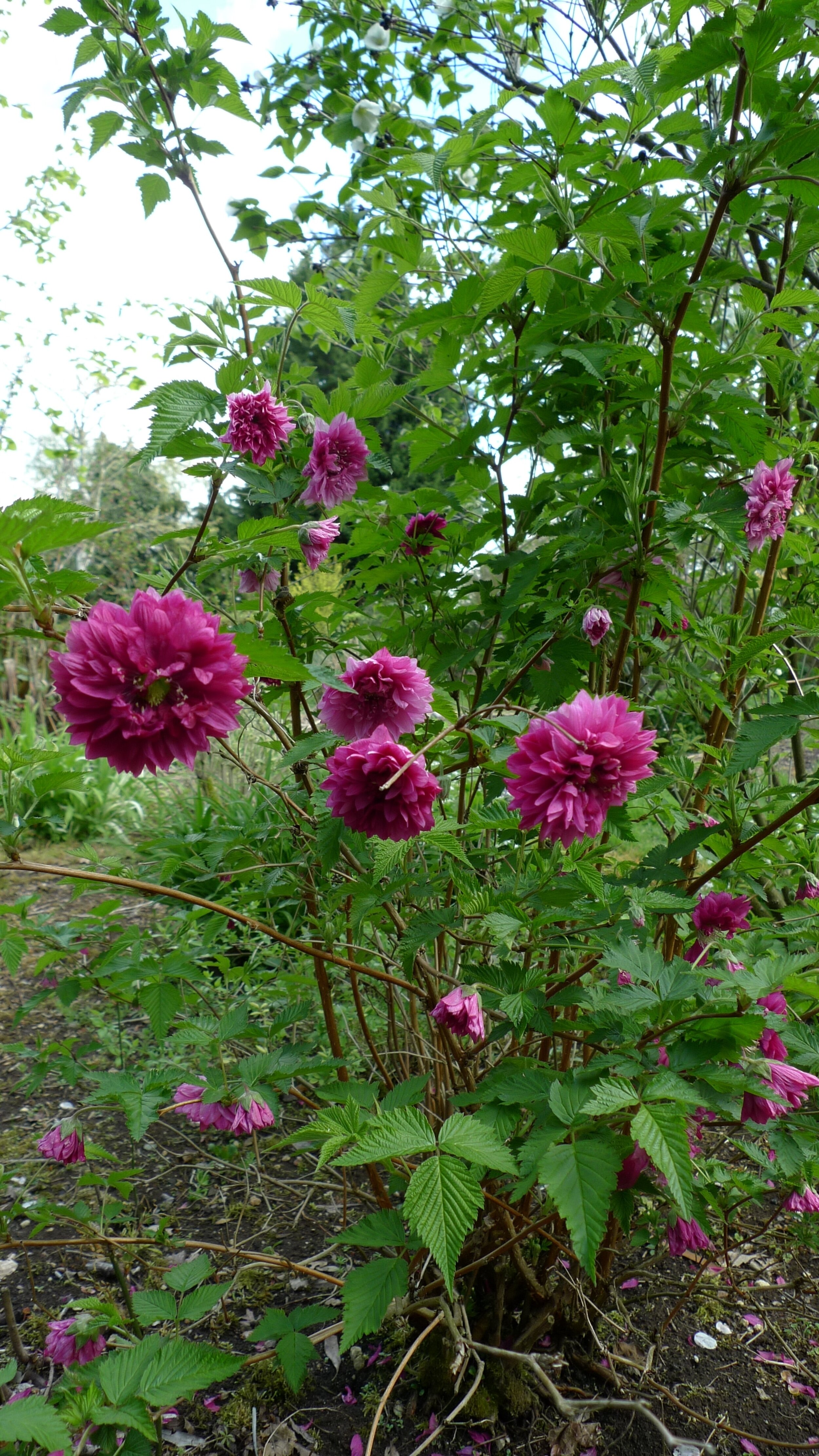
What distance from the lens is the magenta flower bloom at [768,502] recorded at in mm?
1235

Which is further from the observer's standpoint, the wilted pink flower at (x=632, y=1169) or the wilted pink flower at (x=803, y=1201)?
the wilted pink flower at (x=803, y=1201)

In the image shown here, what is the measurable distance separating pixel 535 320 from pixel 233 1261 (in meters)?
1.86

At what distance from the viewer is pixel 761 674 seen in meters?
1.45

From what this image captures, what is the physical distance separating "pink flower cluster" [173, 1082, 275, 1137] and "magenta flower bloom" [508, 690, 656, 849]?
78cm

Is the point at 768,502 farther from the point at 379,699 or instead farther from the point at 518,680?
the point at 379,699

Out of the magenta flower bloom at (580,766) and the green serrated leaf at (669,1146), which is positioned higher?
the magenta flower bloom at (580,766)

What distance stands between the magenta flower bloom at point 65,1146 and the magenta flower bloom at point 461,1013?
722mm

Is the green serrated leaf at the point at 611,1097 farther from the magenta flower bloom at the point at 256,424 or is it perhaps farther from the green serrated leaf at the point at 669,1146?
the magenta flower bloom at the point at 256,424

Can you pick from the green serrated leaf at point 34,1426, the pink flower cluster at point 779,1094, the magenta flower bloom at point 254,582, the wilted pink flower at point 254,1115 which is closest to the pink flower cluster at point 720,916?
the pink flower cluster at point 779,1094

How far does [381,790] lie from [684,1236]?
0.85 meters

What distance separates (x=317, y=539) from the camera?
3.79 feet

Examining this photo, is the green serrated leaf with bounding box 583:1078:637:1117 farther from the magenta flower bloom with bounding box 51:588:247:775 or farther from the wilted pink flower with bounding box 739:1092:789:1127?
the magenta flower bloom with bounding box 51:588:247:775

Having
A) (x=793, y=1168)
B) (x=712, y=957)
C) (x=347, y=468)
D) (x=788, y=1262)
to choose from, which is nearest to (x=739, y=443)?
(x=347, y=468)

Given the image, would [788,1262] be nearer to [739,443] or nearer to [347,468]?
[739,443]
